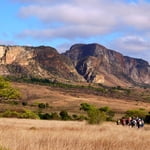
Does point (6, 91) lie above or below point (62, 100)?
above

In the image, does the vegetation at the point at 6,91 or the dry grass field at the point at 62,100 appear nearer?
the vegetation at the point at 6,91

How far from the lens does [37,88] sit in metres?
160

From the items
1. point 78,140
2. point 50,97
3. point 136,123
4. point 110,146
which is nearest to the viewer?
point 110,146

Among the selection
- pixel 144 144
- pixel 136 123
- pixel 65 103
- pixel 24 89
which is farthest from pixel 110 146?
pixel 24 89

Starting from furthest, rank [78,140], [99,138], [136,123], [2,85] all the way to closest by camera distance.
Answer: [2,85], [136,123], [99,138], [78,140]

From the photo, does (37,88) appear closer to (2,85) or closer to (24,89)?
(24,89)

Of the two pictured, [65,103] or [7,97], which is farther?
[65,103]

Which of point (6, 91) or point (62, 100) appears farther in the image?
point (62, 100)

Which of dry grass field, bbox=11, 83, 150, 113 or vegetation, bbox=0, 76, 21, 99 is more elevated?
vegetation, bbox=0, 76, 21, 99

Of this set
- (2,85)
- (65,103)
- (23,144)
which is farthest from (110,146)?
(65,103)

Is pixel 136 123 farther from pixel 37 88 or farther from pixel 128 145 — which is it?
pixel 37 88

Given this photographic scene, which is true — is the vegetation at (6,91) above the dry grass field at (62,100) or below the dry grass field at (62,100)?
above

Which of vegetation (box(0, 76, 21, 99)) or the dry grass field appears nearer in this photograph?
vegetation (box(0, 76, 21, 99))

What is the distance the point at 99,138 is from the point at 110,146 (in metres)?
1.92
